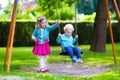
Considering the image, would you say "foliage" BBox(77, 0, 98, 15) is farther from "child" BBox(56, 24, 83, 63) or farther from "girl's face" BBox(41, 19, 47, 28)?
"girl's face" BBox(41, 19, 47, 28)

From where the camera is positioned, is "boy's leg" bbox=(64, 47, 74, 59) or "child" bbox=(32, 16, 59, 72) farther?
"boy's leg" bbox=(64, 47, 74, 59)

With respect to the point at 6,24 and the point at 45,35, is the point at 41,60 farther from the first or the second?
the point at 6,24

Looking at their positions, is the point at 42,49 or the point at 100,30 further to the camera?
the point at 100,30

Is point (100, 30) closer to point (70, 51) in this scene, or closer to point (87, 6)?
point (70, 51)

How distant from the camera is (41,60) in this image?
40.0 ft

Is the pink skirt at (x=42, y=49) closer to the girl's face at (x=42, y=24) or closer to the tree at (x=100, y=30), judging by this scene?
the girl's face at (x=42, y=24)

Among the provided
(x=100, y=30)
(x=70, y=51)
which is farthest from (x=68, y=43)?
(x=100, y=30)

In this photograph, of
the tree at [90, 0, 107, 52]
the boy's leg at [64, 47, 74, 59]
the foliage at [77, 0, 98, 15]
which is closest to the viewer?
the boy's leg at [64, 47, 74, 59]

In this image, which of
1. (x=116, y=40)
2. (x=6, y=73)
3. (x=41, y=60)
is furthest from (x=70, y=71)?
(x=116, y=40)

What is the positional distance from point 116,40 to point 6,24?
9.64 metres

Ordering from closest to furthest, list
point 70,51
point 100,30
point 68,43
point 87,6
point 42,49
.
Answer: point 42,49
point 70,51
point 68,43
point 100,30
point 87,6

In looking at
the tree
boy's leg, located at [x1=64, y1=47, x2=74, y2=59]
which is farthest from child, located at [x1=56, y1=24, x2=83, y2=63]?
the tree

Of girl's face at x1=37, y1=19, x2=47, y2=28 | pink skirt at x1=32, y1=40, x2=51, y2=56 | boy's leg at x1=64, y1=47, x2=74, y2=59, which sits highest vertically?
girl's face at x1=37, y1=19, x2=47, y2=28

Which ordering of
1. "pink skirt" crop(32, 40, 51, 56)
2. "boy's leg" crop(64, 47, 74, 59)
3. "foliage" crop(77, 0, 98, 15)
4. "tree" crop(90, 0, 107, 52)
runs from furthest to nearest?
"foliage" crop(77, 0, 98, 15), "tree" crop(90, 0, 107, 52), "boy's leg" crop(64, 47, 74, 59), "pink skirt" crop(32, 40, 51, 56)
